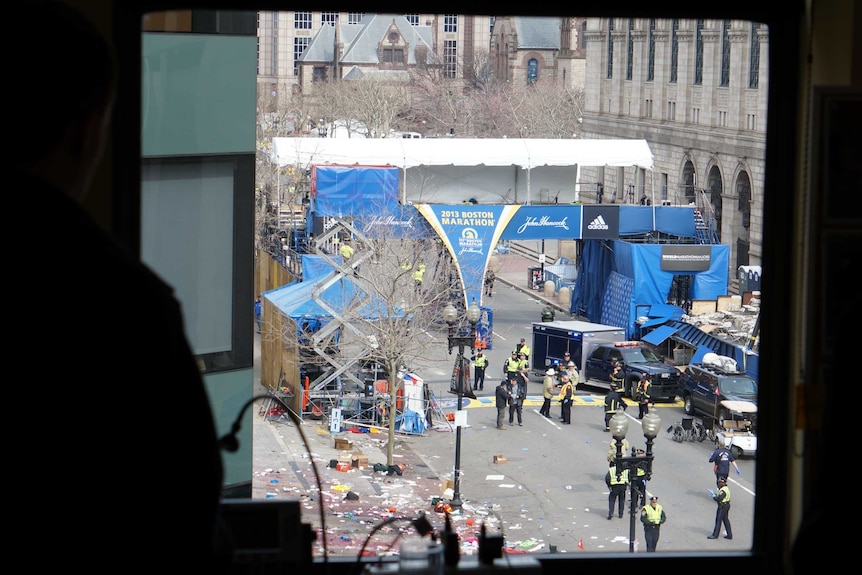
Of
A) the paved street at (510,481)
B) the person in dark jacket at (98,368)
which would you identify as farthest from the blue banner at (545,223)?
the person in dark jacket at (98,368)

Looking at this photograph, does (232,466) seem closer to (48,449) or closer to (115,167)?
(115,167)

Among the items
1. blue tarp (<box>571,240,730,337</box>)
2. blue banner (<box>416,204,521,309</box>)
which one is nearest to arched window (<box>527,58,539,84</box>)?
blue tarp (<box>571,240,730,337</box>)

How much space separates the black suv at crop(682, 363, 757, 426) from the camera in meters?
23.7

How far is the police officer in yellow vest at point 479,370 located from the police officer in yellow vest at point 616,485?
8.50 m

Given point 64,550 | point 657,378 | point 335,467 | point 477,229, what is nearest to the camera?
point 64,550

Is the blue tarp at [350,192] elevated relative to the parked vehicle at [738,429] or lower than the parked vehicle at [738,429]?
elevated

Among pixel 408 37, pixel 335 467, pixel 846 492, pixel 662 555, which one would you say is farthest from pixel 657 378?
pixel 408 37

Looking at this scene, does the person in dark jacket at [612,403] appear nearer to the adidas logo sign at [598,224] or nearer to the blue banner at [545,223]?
the blue banner at [545,223]

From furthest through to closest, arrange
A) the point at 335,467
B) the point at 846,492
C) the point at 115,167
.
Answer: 1. the point at 335,467
2. the point at 115,167
3. the point at 846,492

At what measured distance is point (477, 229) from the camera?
101 ft

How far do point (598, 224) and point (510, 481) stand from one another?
15.1m

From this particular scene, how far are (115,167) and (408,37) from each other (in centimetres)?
10456

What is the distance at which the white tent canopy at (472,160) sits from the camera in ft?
117

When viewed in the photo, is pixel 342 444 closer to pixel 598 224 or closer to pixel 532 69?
pixel 598 224
